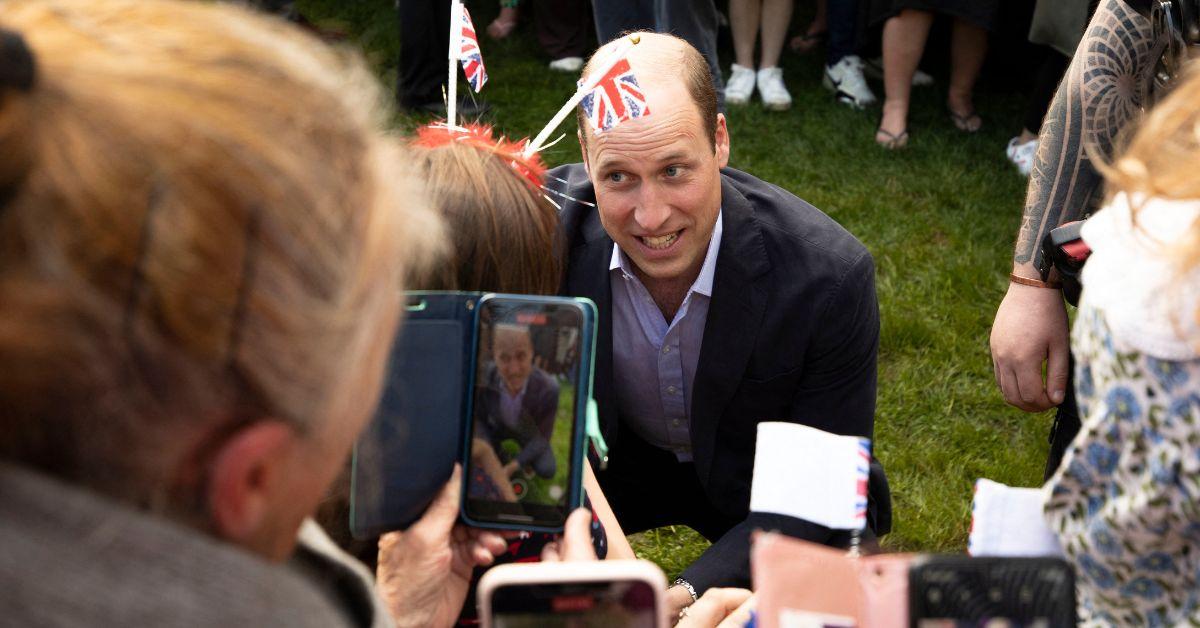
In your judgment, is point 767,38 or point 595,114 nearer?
point 595,114

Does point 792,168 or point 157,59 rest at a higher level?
point 157,59

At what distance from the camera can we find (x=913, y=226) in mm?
4270

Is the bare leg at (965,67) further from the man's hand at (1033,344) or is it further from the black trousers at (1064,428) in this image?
the black trousers at (1064,428)

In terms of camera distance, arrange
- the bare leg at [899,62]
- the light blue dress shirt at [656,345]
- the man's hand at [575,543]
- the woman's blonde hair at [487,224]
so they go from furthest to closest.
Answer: the bare leg at [899,62]
the light blue dress shirt at [656,345]
the woman's blonde hair at [487,224]
the man's hand at [575,543]

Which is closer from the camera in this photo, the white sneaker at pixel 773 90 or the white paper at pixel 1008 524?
the white paper at pixel 1008 524

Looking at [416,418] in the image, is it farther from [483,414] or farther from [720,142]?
[720,142]

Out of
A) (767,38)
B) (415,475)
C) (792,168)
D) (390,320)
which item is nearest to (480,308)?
(415,475)

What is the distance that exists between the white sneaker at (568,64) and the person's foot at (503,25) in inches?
20.9

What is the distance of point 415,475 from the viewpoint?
145cm

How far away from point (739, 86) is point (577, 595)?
457 centimetres

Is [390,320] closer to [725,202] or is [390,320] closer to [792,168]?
[725,202]

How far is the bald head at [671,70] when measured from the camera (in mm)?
2309

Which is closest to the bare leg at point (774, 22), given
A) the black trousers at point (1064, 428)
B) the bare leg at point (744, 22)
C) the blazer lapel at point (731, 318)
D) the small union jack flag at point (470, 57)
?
the bare leg at point (744, 22)

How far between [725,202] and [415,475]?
3.77 ft
